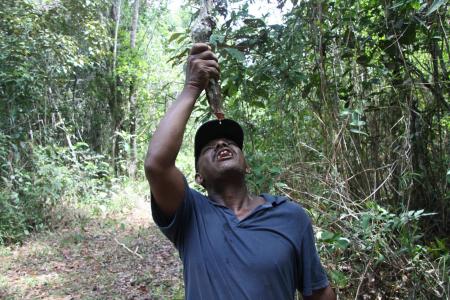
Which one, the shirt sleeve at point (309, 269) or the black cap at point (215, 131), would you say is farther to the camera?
the black cap at point (215, 131)

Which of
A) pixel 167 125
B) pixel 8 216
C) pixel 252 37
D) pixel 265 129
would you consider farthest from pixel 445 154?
pixel 8 216

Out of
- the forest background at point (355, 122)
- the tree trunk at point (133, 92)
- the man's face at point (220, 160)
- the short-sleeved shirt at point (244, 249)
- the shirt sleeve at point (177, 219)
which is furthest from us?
the tree trunk at point (133, 92)

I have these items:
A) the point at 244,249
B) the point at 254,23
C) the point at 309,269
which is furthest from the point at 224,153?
the point at 254,23

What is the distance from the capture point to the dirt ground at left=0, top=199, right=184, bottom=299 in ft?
15.6

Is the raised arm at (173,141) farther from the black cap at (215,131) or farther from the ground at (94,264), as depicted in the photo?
the ground at (94,264)

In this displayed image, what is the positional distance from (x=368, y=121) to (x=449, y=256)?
1.23 metres

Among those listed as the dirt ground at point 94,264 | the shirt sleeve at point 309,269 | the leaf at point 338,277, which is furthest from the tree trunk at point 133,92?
the shirt sleeve at point 309,269

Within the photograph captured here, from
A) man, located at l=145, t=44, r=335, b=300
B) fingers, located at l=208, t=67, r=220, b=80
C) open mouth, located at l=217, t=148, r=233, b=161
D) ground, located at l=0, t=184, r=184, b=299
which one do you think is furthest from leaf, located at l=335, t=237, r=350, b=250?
ground, located at l=0, t=184, r=184, b=299

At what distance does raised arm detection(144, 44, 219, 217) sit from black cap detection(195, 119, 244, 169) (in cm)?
22

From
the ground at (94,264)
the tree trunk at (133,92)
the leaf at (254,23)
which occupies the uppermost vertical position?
the leaf at (254,23)

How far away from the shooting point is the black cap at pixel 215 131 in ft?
6.33

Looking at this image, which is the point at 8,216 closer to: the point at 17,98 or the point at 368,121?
the point at 17,98

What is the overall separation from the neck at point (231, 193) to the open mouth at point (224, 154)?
87 mm

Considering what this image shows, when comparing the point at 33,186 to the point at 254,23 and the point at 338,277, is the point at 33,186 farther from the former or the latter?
the point at 338,277
